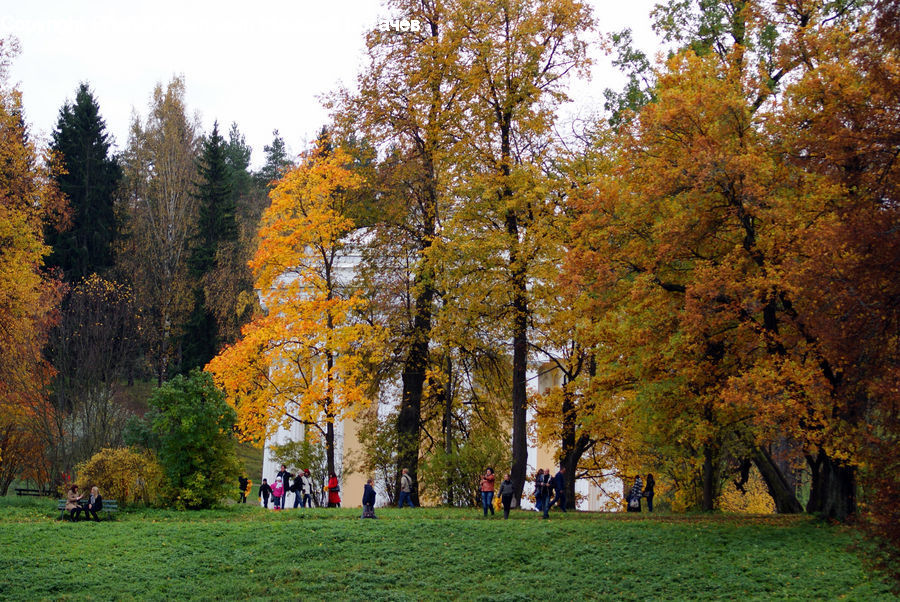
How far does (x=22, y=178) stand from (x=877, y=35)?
120 feet

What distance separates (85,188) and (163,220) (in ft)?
16.9

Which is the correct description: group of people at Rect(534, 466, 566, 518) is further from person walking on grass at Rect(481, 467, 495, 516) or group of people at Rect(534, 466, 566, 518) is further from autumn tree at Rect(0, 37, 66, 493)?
autumn tree at Rect(0, 37, 66, 493)

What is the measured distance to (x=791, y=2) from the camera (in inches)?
856

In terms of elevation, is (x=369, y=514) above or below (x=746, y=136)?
below

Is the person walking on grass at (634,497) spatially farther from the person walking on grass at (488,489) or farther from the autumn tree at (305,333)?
the autumn tree at (305,333)

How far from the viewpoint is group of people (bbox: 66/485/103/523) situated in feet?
71.6

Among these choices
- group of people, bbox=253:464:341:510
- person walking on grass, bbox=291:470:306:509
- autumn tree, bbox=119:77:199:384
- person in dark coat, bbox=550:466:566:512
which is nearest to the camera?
person in dark coat, bbox=550:466:566:512

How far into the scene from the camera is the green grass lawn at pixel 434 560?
624 inches

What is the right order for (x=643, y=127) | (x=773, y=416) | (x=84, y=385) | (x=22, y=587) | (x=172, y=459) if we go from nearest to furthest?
1. (x=22, y=587)
2. (x=773, y=416)
3. (x=643, y=127)
4. (x=172, y=459)
5. (x=84, y=385)

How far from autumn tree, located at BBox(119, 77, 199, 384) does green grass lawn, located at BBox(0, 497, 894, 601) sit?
111ft

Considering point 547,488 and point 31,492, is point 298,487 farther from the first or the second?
point 31,492

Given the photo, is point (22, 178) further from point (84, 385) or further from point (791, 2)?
point (791, 2)

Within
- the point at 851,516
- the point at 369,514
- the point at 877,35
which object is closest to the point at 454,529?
the point at 369,514

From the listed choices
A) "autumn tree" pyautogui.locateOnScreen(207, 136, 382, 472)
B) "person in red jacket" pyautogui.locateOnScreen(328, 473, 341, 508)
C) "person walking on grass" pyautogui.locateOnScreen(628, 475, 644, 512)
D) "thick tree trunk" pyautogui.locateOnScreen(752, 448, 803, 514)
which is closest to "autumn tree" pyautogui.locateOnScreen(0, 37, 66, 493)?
"autumn tree" pyautogui.locateOnScreen(207, 136, 382, 472)
